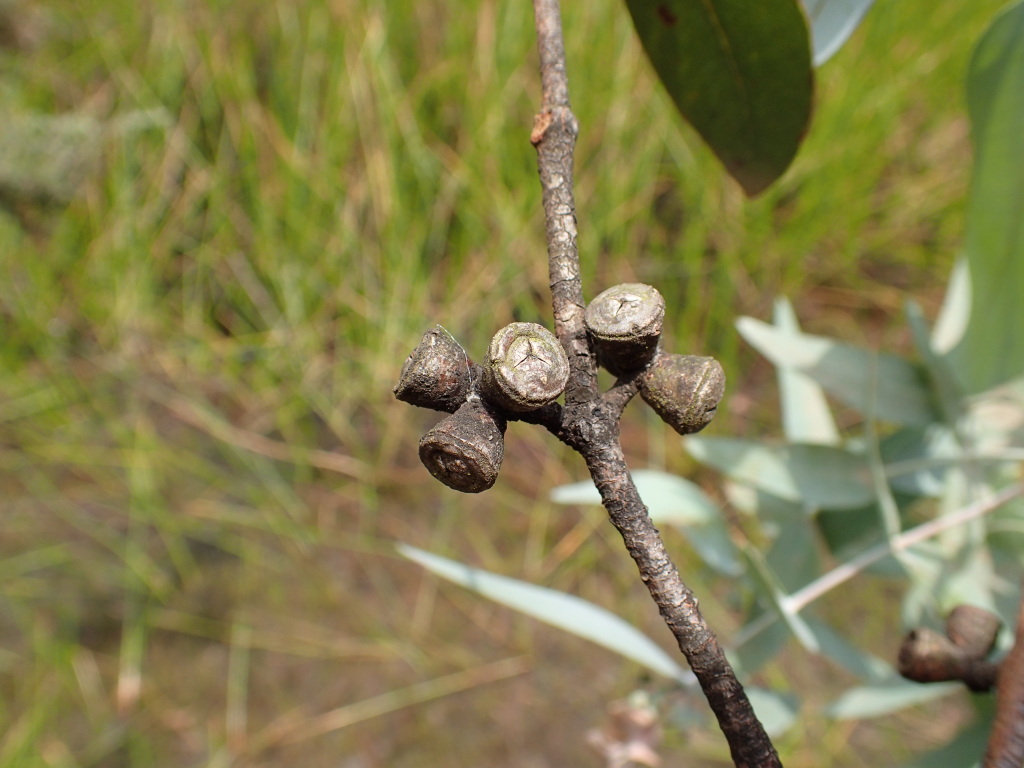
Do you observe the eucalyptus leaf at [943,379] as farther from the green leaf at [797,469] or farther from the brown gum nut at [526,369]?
the brown gum nut at [526,369]

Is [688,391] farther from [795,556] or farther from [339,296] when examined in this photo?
[339,296]

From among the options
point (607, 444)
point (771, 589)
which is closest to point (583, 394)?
point (607, 444)

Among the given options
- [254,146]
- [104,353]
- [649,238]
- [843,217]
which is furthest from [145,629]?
[843,217]

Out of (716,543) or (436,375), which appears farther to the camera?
(716,543)

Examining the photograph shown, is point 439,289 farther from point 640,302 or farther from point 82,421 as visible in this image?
point 640,302

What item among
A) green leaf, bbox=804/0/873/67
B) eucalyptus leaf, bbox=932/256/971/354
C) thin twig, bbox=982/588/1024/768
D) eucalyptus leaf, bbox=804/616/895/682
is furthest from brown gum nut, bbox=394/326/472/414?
eucalyptus leaf, bbox=932/256/971/354

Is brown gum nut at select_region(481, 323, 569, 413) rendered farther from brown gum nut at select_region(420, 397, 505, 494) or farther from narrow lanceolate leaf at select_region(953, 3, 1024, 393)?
narrow lanceolate leaf at select_region(953, 3, 1024, 393)

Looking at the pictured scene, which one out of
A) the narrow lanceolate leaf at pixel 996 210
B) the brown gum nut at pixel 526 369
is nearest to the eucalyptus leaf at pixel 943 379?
the narrow lanceolate leaf at pixel 996 210
